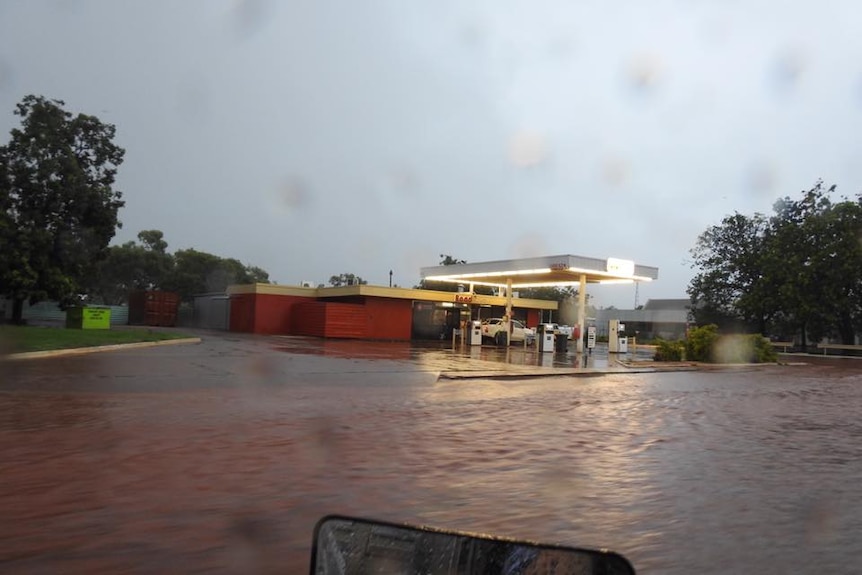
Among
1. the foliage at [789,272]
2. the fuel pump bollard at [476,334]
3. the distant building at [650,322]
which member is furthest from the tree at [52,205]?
the distant building at [650,322]

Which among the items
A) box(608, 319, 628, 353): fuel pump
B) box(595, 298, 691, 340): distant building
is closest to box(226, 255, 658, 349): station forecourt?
box(608, 319, 628, 353): fuel pump

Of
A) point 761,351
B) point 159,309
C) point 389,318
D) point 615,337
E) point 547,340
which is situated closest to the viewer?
point 761,351

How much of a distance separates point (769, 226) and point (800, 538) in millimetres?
53887

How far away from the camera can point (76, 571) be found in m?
3.72

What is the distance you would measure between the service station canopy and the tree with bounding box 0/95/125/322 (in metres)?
18.3

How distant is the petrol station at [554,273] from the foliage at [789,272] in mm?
16815

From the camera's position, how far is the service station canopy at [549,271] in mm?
30094

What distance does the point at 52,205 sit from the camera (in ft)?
107

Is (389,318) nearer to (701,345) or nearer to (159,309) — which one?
(159,309)

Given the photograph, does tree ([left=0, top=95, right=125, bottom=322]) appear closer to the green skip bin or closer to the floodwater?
the green skip bin

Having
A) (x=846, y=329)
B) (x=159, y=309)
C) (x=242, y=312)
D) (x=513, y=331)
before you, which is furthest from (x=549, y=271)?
(x=846, y=329)

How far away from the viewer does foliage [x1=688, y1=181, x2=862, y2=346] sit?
143ft

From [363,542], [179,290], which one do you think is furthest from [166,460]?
[179,290]

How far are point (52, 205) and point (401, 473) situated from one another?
3267 cm
